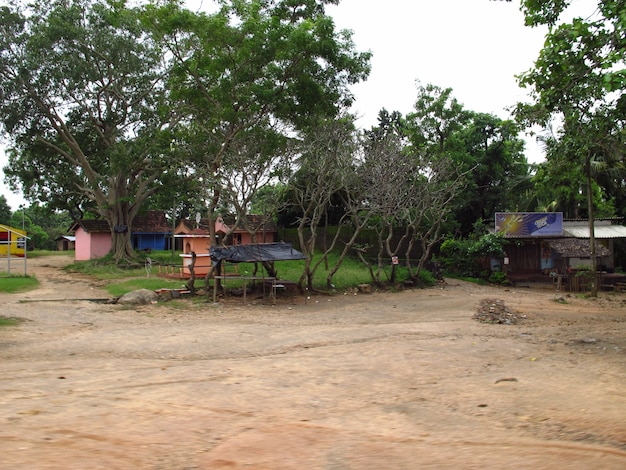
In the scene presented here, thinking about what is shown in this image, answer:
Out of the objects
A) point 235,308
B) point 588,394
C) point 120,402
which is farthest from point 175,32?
point 588,394

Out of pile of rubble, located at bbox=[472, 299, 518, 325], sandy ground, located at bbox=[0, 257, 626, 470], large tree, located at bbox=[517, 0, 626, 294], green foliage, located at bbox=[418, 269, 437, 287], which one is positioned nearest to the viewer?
sandy ground, located at bbox=[0, 257, 626, 470]

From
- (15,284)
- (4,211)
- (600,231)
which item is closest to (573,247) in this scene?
(600,231)

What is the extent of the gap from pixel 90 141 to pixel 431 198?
22011mm

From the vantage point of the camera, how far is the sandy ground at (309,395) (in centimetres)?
449

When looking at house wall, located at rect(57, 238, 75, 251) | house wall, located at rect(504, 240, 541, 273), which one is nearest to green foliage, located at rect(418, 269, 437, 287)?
house wall, located at rect(504, 240, 541, 273)

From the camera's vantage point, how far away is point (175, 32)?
1812 cm

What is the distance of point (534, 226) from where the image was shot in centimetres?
2867

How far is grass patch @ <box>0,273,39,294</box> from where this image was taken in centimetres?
1984

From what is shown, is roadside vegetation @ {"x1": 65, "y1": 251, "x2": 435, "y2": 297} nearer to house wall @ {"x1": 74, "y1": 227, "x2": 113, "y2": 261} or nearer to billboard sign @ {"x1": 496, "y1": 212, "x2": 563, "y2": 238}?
house wall @ {"x1": 74, "y1": 227, "x2": 113, "y2": 261}

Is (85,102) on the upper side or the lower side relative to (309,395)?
upper

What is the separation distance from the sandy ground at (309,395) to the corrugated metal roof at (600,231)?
54.4 ft

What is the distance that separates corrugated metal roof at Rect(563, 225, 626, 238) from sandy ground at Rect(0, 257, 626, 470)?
16569mm

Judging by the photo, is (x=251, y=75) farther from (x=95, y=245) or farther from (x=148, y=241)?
(x=148, y=241)

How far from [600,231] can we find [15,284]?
29.5 metres
